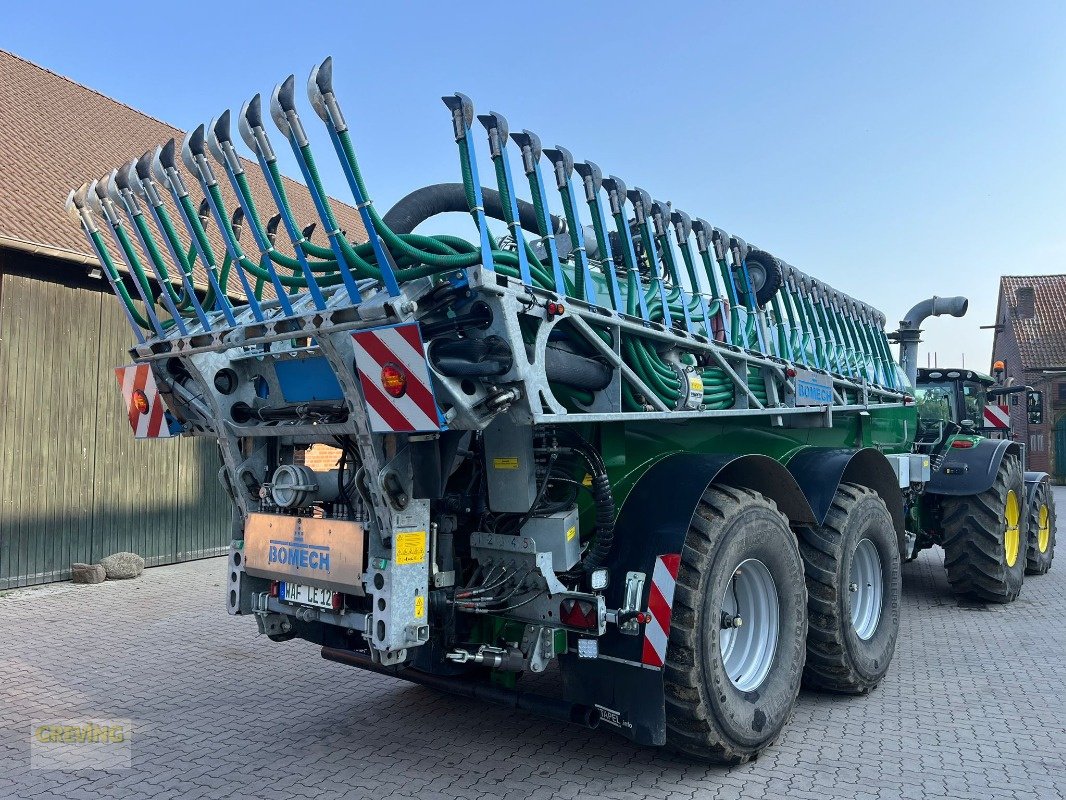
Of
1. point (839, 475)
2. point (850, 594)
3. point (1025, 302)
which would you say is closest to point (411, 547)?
point (839, 475)

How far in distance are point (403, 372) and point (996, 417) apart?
8.64m

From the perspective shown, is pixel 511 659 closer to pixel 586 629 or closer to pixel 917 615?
pixel 586 629

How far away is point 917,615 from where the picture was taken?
281 inches

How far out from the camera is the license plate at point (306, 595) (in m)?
3.65

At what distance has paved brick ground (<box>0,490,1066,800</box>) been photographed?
3670mm

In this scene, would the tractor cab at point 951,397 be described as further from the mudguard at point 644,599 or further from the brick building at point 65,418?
the brick building at point 65,418

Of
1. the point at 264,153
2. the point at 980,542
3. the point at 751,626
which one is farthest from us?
the point at 980,542

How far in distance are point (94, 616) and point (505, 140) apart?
6090 mm

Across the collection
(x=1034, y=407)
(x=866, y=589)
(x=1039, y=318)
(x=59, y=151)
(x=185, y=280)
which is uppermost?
(x=1039, y=318)

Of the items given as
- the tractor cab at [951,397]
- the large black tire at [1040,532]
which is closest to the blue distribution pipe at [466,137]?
the tractor cab at [951,397]

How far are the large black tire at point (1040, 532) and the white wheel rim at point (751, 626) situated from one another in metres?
5.65

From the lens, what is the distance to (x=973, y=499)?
730 cm

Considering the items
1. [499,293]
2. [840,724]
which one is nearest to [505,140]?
[499,293]

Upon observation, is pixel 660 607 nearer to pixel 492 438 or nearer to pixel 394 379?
pixel 492 438
